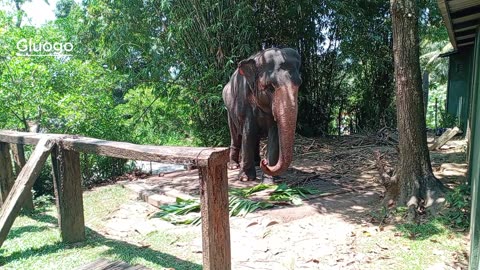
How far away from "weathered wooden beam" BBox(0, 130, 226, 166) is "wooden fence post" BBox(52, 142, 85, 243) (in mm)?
144

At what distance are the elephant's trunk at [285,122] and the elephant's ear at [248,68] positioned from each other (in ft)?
1.83

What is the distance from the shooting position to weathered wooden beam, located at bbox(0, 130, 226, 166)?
87.3 inches

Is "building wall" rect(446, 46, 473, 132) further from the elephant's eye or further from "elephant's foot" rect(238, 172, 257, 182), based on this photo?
the elephant's eye

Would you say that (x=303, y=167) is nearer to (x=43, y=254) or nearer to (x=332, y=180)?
(x=332, y=180)

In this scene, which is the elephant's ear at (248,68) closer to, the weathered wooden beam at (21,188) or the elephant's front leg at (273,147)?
the elephant's front leg at (273,147)

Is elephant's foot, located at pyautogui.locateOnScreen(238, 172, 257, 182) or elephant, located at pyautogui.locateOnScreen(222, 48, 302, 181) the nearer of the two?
elephant, located at pyautogui.locateOnScreen(222, 48, 302, 181)

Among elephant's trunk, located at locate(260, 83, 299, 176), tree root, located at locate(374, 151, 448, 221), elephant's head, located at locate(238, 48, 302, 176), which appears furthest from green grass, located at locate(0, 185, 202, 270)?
tree root, located at locate(374, 151, 448, 221)

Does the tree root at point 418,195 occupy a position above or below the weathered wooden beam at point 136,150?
below

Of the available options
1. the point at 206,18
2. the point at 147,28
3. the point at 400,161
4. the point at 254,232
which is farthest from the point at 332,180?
the point at 147,28

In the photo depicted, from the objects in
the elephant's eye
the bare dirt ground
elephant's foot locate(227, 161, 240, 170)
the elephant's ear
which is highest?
the elephant's ear

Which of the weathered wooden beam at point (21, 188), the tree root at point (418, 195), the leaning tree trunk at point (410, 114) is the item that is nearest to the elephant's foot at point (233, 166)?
the tree root at point (418, 195)

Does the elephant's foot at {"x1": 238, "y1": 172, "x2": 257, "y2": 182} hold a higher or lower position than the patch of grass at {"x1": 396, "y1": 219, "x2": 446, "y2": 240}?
higher

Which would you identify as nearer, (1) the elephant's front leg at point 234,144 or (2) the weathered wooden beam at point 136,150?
(2) the weathered wooden beam at point 136,150

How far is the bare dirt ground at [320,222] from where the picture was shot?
115 inches
